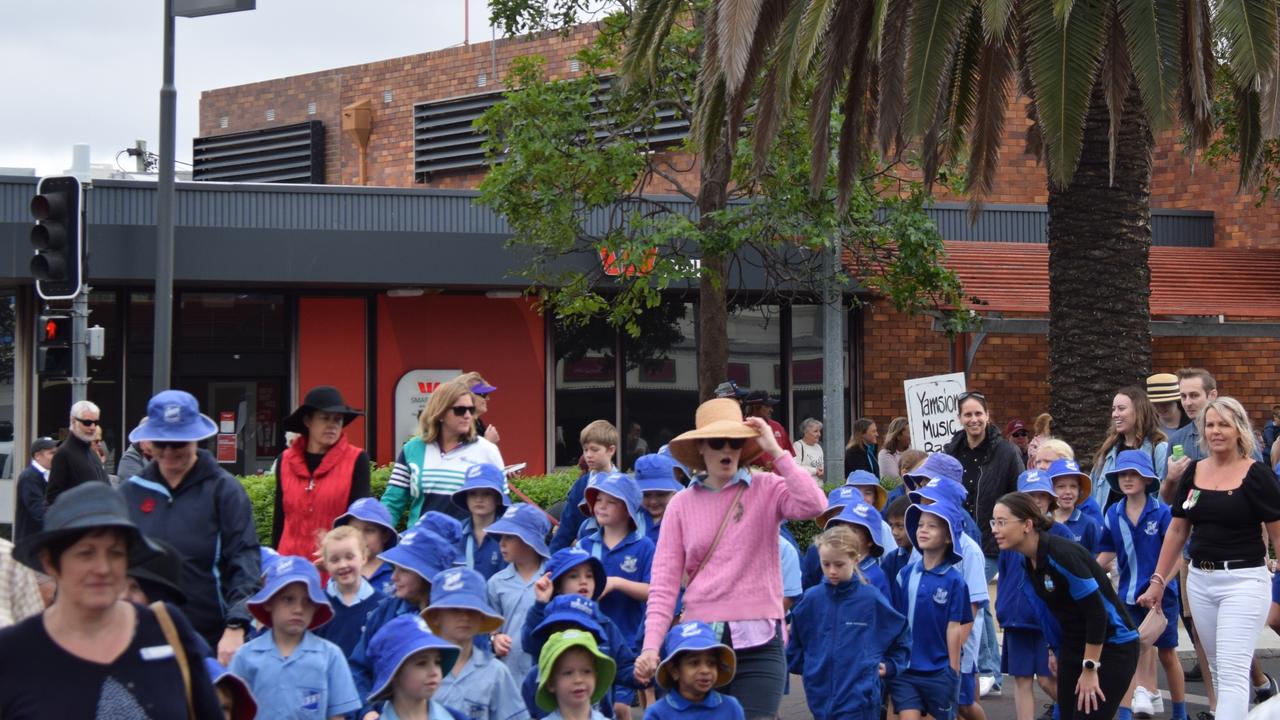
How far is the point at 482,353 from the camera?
1970cm

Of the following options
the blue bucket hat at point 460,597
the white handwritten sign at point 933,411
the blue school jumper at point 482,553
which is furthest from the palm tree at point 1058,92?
the blue bucket hat at point 460,597

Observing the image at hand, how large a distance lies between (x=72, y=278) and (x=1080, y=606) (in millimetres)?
8056

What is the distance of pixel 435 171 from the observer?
25.0 metres

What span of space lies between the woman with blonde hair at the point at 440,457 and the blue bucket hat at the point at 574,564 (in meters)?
0.96

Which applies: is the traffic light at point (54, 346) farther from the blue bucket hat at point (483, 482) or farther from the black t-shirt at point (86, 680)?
the black t-shirt at point (86, 680)

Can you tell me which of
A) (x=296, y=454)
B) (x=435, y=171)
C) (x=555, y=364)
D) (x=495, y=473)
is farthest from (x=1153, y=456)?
(x=435, y=171)

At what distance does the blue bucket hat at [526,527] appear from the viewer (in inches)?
276

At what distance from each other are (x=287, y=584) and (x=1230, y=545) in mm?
4792

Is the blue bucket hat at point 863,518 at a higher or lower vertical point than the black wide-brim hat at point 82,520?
lower

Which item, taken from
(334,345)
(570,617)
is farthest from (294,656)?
(334,345)

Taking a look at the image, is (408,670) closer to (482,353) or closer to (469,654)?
(469,654)

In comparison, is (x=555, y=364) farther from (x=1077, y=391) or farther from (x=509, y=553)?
(x=509, y=553)

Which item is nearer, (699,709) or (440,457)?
(699,709)

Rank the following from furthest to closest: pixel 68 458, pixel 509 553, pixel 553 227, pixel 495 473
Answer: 1. pixel 553 227
2. pixel 68 458
3. pixel 495 473
4. pixel 509 553
